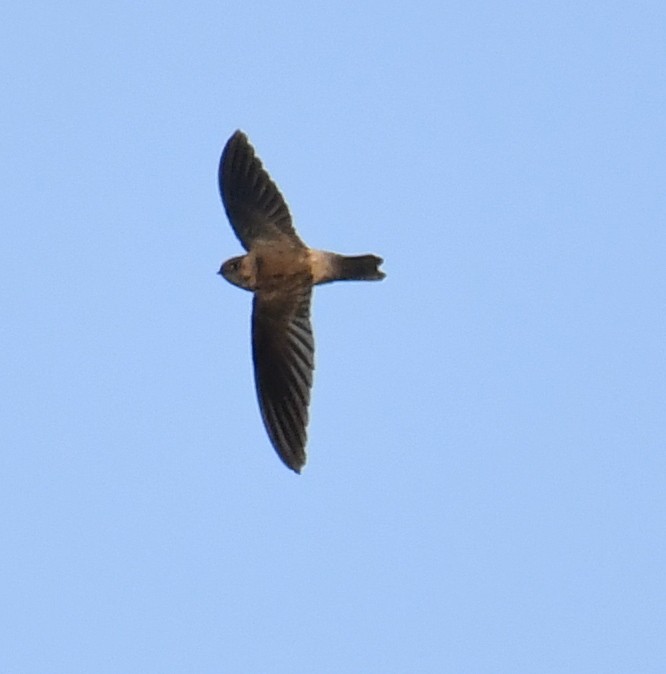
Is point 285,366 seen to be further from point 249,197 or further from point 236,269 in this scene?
point 249,197

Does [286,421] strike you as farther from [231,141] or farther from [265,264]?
[231,141]

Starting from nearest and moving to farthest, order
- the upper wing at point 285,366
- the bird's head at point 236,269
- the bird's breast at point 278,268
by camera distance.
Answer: the upper wing at point 285,366 < the bird's breast at point 278,268 < the bird's head at point 236,269

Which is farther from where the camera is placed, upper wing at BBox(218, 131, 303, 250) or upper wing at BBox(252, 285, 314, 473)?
upper wing at BBox(218, 131, 303, 250)

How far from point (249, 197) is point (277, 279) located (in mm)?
537

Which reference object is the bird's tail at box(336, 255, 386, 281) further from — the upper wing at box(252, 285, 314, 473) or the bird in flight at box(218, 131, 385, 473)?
the upper wing at box(252, 285, 314, 473)

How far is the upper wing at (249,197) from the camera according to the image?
9.64 metres

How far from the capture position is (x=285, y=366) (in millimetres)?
9492

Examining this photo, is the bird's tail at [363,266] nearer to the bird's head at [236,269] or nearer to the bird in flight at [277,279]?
the bird in flight at [277,279]

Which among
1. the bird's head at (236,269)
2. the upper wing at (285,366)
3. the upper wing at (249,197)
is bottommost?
the upper wing at (285,366)

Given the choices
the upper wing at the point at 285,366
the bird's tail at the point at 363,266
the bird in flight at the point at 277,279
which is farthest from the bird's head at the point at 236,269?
the bird's tail at the point at 363,266

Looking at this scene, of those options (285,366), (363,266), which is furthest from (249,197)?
(285,366)

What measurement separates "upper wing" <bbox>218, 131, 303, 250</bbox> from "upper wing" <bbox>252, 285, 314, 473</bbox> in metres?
0.37

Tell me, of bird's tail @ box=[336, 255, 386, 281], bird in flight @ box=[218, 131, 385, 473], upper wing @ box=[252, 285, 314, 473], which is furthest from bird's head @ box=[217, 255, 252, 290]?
bird's tail @ box=[336, 255, 386, 281]

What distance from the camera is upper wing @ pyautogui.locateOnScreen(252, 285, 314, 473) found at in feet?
30.5
